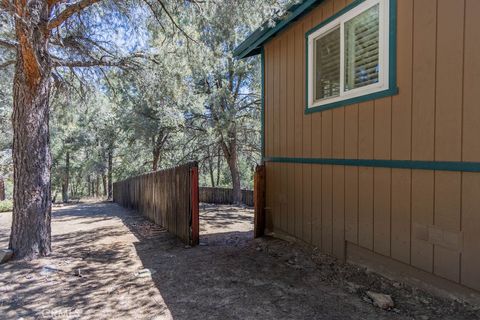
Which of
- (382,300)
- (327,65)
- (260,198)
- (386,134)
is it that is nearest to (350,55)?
(327,65)

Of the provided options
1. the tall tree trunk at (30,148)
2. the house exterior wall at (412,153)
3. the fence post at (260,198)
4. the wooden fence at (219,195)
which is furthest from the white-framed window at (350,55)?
the wooden fence at (219,195)

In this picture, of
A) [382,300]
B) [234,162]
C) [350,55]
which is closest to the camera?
[382,300]

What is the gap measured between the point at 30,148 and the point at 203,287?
9.44 feet

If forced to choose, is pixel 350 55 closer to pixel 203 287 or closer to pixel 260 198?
pixel 260 198

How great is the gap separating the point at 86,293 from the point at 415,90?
3580 millimetres

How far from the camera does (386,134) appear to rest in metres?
3.18

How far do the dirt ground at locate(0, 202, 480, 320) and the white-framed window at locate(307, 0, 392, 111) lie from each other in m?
1.94

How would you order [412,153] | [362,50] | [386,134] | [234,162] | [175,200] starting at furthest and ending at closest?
1. [234,162]
2. [175,200]
3. [362,50]
4. [386,134]
5. [412,153]

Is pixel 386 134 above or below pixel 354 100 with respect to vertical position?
below

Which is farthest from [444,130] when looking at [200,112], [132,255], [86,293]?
[200,112]

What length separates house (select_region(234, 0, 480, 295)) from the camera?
8.27 feet

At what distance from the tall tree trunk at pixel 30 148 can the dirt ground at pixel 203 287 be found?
37 centimetres

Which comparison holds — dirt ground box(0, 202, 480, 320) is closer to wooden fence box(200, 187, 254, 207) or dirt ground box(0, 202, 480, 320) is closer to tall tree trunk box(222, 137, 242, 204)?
tall tree trunk box(222, 137, 242, 204)

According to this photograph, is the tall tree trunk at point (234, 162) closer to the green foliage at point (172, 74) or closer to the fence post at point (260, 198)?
the green foliage at point (172, 74)
